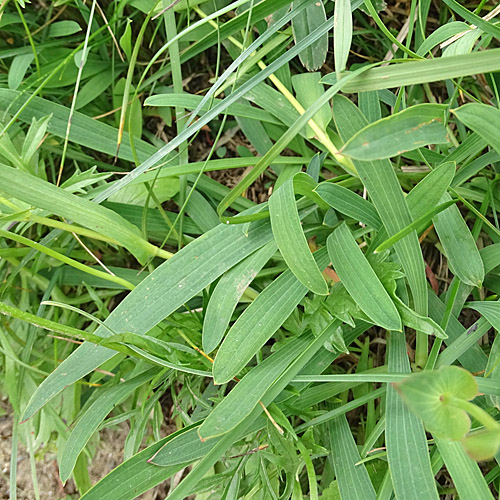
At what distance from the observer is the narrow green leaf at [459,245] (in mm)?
890

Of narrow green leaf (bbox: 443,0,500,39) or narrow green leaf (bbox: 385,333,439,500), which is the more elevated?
narrow green leaf (bbox: 443,0,500,39)

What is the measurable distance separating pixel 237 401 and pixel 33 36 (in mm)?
1022

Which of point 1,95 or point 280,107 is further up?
point 1,95

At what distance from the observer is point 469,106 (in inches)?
27.2

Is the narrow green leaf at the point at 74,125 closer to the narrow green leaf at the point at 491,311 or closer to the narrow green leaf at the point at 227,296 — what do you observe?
the narrow green leaf at the point at 227,296

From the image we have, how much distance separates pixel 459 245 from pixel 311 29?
1.63 feet

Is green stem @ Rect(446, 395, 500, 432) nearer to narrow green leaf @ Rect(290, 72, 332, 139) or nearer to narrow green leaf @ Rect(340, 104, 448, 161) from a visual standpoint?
narrow green leaf @ Rect(340, 104, 448, 161)

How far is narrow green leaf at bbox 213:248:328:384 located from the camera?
81cm

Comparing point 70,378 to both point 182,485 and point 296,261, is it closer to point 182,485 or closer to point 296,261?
point 182,485

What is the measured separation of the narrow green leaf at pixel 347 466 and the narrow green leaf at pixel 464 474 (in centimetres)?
20

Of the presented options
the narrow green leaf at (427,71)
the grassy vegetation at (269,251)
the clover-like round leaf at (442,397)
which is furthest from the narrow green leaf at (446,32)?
the clover-like round leaf at (442,397)

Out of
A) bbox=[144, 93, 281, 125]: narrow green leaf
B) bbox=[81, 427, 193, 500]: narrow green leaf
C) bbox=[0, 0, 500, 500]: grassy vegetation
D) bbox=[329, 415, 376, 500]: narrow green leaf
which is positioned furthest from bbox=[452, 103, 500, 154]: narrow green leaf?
bbox=[81, 427, 193, 500]: narrow green leaf

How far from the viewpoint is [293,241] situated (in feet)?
2.60

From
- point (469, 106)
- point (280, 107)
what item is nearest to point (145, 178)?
point (280, 107)
